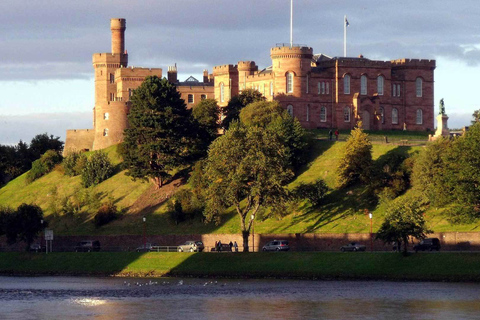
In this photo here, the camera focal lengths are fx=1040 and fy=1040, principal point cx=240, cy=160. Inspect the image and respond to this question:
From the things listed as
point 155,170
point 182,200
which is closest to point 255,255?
point 182,200

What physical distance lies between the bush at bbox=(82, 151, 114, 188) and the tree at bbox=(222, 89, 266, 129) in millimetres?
16709

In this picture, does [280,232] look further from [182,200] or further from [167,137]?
[167,137]

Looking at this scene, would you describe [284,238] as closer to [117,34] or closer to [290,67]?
[290,67]

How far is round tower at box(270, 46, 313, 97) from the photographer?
139m

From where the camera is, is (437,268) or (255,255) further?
(255,255)

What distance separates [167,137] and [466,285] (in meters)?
60.6

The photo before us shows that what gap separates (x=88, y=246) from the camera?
113m

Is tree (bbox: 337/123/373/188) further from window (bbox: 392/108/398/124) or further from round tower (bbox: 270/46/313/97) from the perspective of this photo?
window (bbox: 392/108/398/124)

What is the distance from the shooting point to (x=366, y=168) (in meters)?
109

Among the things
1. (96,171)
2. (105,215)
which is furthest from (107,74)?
(105,215)

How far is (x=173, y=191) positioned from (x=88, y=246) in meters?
18.3

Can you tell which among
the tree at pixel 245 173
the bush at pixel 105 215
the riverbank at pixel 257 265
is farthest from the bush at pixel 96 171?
the tree at pixel 245 173

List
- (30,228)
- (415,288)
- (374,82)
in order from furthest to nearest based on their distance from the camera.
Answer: (374,82)
(30,228)
(415,288)

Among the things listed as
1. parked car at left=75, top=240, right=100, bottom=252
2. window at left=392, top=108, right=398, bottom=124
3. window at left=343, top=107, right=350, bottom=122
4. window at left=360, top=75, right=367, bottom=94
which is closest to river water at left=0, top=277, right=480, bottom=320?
parked car at left=75, top=240, right=100, bottom=252
